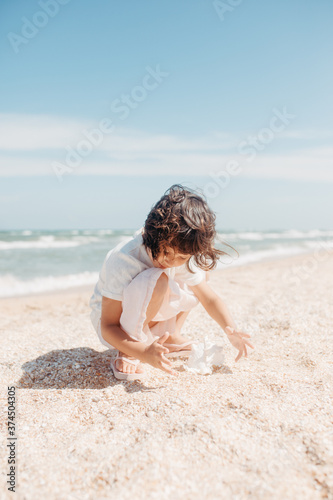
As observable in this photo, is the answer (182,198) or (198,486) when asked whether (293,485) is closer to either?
(198,486)

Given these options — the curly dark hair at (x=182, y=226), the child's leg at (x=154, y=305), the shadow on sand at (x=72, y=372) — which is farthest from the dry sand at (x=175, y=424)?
the curly dark hair at (x=182, y=226)

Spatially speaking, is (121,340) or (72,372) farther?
(72,372)

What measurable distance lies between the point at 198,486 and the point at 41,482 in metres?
0.60

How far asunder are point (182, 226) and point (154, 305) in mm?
545

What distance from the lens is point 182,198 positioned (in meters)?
2.36

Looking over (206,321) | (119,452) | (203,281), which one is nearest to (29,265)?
(206,321)

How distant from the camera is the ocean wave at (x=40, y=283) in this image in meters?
6.79

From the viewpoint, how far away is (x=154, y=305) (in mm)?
2426

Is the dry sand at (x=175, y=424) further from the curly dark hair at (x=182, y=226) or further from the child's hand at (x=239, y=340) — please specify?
the curly dark hair at (x=182, y=226)

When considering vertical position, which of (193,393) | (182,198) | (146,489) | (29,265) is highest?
(182,198)

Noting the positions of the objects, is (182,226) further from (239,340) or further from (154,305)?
(239,340)

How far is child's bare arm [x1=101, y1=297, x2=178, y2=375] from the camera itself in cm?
217

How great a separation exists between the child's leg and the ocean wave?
178 inches

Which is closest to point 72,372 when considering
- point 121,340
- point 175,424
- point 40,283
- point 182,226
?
point 121,340
